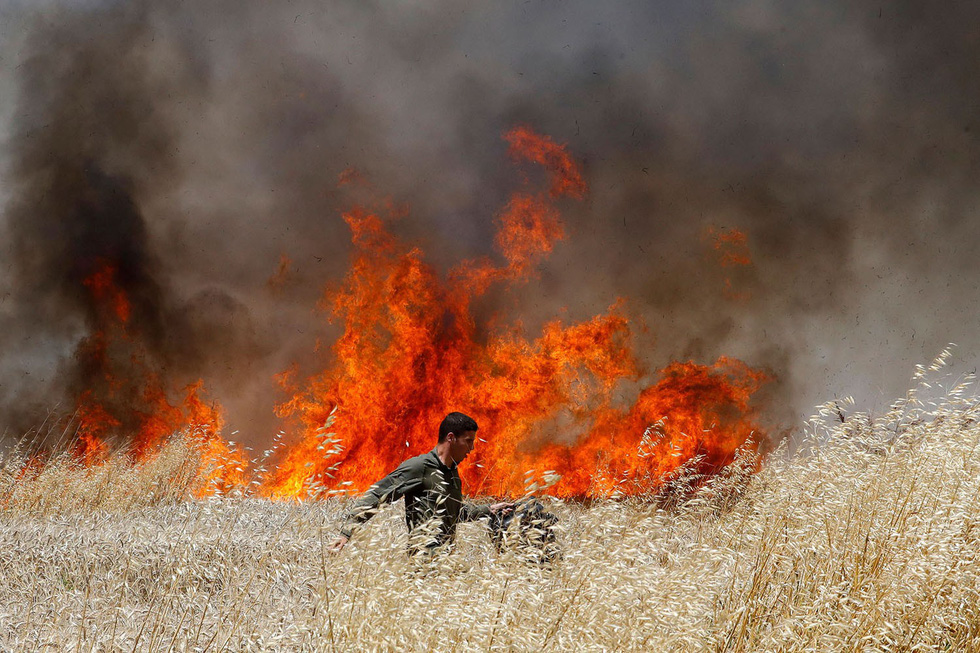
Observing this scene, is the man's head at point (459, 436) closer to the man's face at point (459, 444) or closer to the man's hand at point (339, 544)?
the man's face at point (459, 444)

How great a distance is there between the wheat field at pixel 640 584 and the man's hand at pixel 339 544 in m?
0.04

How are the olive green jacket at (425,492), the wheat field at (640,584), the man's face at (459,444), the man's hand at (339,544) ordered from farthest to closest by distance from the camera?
the man's face at (459,444), the olive green jacket at (425,492), the man's hand at (339,544), the wheat field at (640,584)

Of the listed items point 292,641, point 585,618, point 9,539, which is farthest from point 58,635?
point 9,539

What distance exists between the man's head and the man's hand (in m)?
0.91

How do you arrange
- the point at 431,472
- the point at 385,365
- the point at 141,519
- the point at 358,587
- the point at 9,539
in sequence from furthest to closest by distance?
the point at 385,365, the point at 141,519, the point at 9,539, the point at 431,472, the point at 358,587

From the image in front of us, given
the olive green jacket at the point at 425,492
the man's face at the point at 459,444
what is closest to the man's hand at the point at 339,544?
the olive green jacket at the point at 425,492

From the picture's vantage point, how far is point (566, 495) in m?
8.37

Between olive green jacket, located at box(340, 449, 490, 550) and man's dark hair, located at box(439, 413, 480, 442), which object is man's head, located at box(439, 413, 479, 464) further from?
olive green jacket, located at box(340, 449, 490, 550)

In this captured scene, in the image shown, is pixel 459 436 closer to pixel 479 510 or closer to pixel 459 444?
pixel 459 444

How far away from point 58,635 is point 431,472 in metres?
1.85

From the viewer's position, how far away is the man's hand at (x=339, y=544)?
2613 mm

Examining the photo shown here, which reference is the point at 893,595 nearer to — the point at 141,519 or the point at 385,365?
the point at 141,519

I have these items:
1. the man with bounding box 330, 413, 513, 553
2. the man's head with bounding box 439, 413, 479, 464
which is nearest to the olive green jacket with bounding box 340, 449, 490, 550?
the man with bounding box 330, 413, 513, 553

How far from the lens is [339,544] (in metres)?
2.67
